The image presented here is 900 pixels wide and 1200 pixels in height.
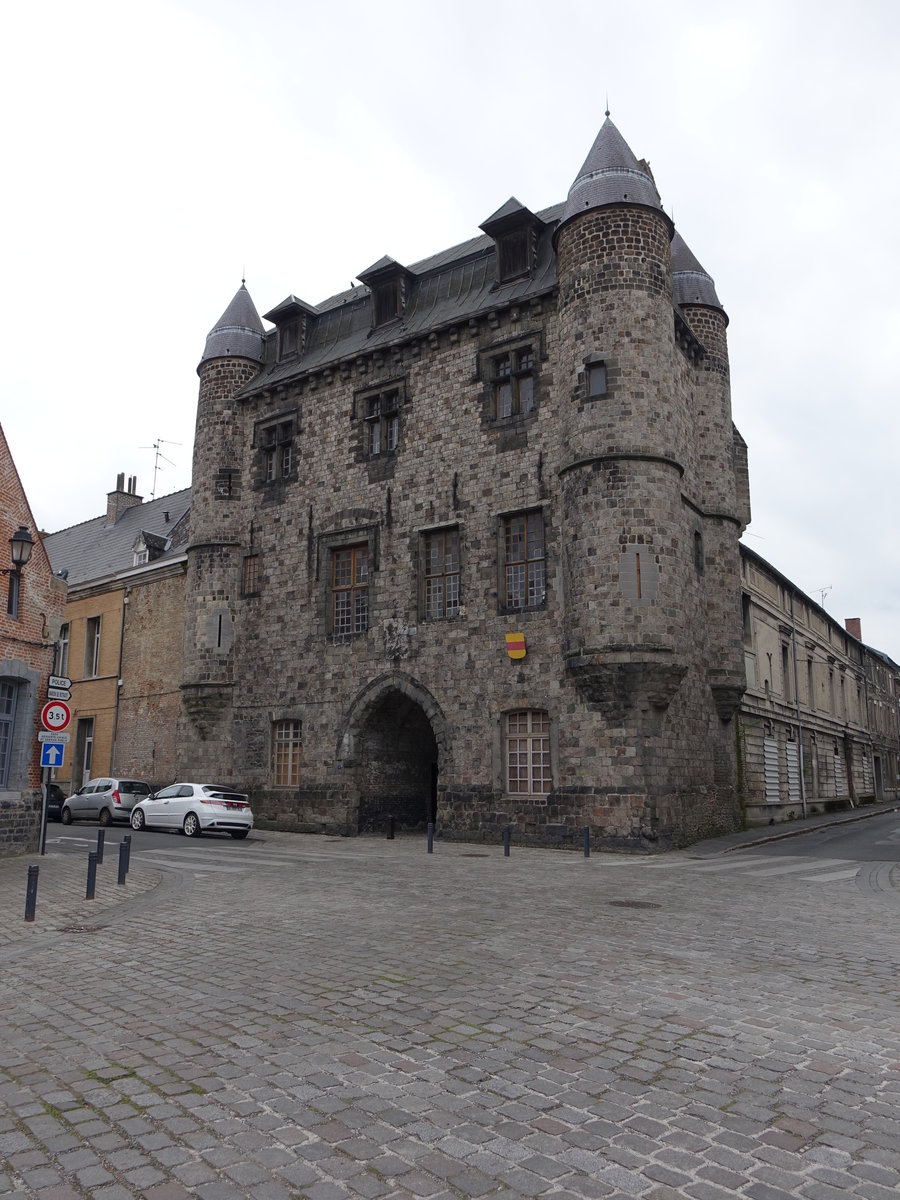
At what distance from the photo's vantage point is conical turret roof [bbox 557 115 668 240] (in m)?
20.8

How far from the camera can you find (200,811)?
21.7 meters

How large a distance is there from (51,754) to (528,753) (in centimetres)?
1021

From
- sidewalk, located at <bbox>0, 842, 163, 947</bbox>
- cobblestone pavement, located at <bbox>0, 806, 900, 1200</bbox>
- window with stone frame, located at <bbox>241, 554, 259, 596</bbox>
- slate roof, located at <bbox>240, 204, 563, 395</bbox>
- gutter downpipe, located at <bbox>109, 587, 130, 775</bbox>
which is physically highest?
slate roof, located at <bbox>240, 204, 563, 395</bbox>

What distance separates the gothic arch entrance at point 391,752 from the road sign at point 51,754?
9250 mm

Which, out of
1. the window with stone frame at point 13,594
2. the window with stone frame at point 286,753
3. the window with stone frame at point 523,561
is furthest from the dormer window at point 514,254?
the window with stone frame at point 13,594

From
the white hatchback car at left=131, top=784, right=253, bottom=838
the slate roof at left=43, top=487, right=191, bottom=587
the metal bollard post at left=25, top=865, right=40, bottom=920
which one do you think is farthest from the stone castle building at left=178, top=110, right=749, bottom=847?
the metal bollard post at left=25, top=865, right=40, bottom=920

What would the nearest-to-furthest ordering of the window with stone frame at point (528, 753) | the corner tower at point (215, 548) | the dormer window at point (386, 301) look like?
the window with stone frame at point (528, 753) < the dormer window at point (386, 301) < the corner tower at point (215, 548)

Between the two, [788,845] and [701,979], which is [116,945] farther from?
[788,845]

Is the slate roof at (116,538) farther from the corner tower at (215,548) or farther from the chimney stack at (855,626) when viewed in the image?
the chimney stack at (855,626)

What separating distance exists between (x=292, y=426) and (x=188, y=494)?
469 inches

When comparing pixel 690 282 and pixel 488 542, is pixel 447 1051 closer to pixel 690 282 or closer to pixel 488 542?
pixel 488 542

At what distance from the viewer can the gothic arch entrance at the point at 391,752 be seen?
23359mm

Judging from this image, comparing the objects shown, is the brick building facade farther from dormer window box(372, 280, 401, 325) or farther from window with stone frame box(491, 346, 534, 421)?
dormer window box(372, 280, 401, 325)

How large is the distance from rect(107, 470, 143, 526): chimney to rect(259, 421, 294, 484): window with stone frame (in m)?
15.2
